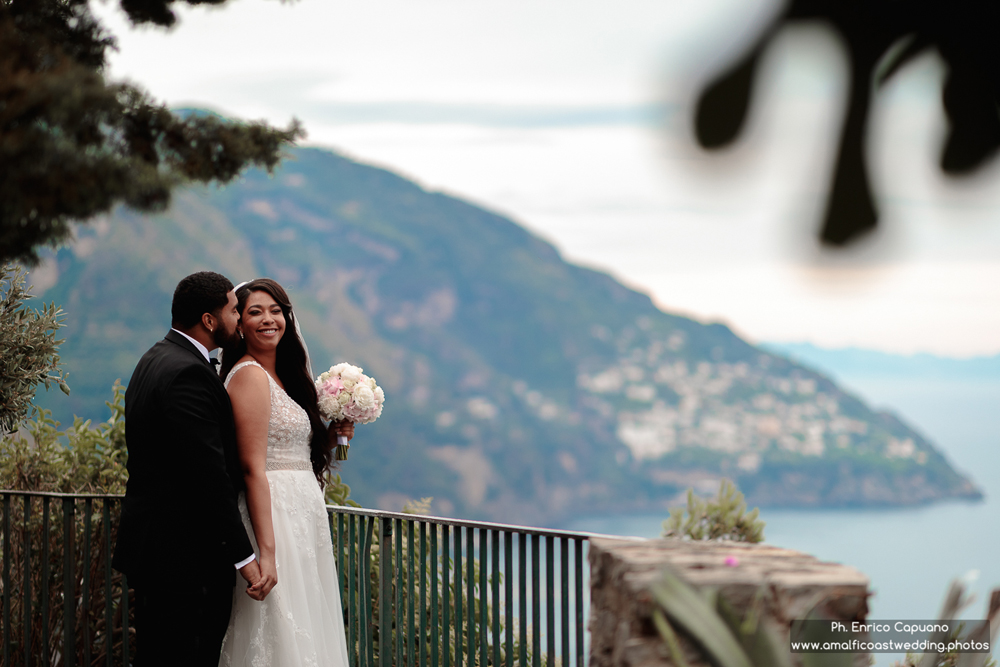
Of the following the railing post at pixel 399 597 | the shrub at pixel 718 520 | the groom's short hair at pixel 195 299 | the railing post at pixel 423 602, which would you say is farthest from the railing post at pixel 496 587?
the shrub at pixel 718 520

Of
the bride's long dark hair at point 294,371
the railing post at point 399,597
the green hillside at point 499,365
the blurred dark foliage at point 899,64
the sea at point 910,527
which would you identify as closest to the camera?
the blurred dark foliage at point 899,64

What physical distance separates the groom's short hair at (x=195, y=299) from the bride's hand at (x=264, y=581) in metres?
0.84

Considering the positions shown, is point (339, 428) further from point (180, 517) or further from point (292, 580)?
point (180, 517)

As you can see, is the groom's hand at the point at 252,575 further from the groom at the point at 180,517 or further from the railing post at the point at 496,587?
the railing post at the point at 496,587

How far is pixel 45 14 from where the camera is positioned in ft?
7.88

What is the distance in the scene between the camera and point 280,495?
3213 millimetres

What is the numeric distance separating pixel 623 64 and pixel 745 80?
124 millimetres

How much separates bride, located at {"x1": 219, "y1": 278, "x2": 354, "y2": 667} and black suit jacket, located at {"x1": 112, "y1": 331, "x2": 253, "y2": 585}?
16 centimetres

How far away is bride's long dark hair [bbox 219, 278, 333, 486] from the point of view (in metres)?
3.34

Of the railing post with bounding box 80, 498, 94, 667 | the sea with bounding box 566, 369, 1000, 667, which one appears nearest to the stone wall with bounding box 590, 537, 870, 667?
the railing post with bounding box 80, 498, 94, 667

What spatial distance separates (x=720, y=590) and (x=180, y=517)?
5.72 feet

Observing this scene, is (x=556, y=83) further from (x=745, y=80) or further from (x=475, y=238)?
(x=475, y=238)

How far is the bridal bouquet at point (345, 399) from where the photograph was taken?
11.5 ft

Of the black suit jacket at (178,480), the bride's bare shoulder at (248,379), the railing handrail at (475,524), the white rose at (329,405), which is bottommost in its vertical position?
the railing handrail at (475,524)
